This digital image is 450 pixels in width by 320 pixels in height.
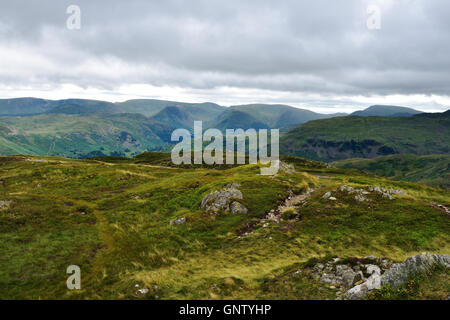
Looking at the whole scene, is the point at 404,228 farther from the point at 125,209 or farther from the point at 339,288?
the point at 125,209

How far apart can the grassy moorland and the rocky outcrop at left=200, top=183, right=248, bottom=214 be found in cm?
142

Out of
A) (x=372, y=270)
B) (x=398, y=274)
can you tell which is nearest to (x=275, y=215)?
(x=372, y=270)

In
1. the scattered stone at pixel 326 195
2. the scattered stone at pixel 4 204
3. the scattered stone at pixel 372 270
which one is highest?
the scattered stone at pixel 326 195

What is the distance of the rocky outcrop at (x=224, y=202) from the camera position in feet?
144

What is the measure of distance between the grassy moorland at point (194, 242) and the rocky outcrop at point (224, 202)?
142 centimetres

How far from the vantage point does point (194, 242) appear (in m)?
34.2

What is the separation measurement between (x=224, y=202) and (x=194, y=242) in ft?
41.1

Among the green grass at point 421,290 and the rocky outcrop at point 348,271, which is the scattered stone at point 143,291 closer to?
the rocky outcrop at point 348,271

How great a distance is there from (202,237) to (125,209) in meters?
20.1

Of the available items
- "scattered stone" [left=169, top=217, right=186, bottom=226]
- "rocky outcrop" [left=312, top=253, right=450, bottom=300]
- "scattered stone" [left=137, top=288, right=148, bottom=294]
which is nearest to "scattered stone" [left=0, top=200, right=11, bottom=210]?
"scattered stone" [left=169, top=217, right=186, bottom=226]

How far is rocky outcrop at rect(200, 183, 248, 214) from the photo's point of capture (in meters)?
44.0

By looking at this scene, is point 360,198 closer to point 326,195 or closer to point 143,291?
point 326,195

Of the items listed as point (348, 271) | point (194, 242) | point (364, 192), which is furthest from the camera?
point (364, 192)

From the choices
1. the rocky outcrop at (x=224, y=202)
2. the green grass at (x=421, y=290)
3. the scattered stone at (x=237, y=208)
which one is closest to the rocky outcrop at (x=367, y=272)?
the green grass at (x=421, y=290)
